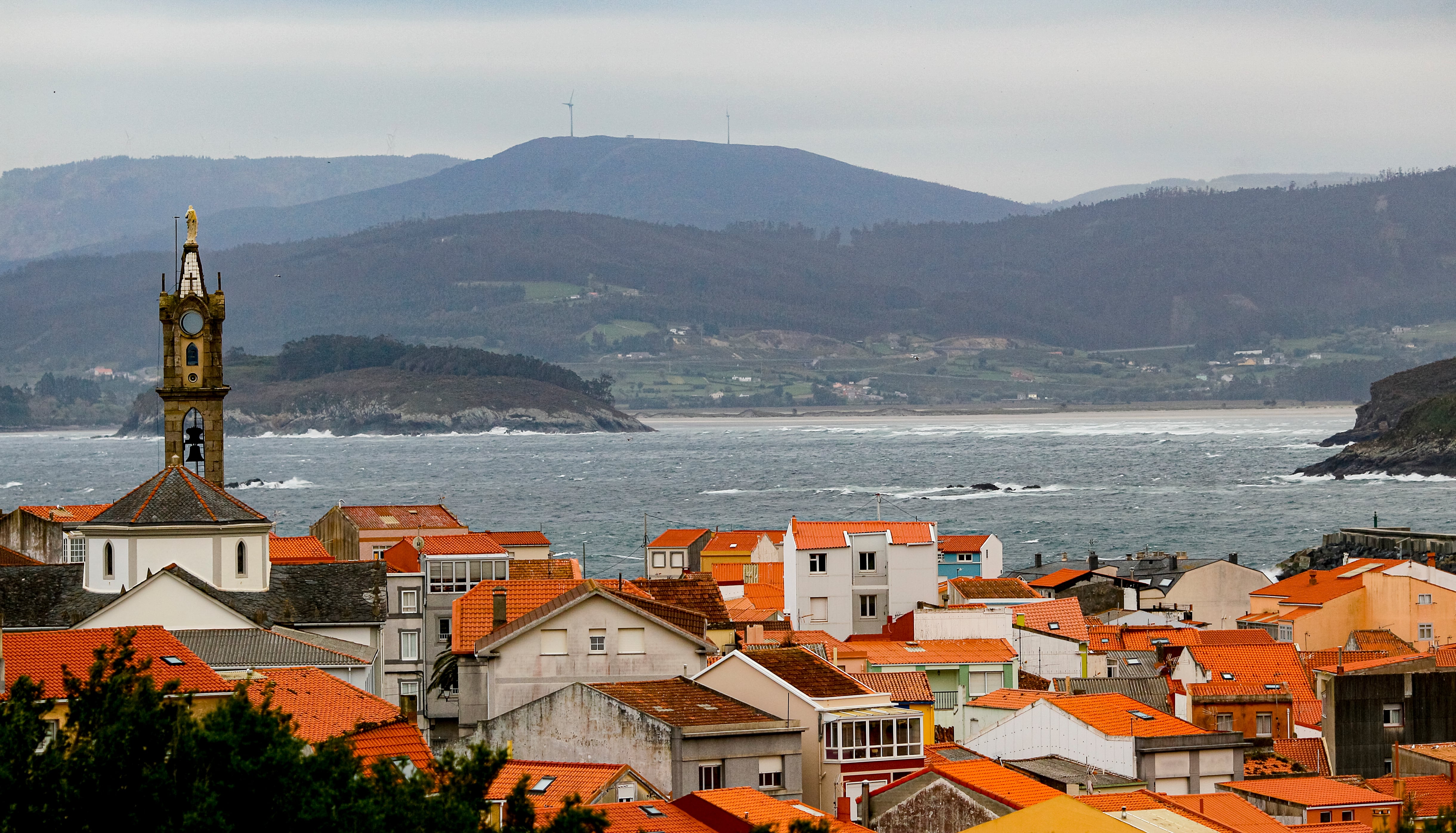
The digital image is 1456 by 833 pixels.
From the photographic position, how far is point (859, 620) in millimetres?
42125

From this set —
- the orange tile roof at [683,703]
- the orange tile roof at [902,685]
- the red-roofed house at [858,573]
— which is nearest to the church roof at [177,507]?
the red-roofed house at [858,573]

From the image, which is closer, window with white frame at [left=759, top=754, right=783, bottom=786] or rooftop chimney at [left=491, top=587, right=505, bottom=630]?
window with white frame at [left=759, top=754, right=783, bottom=786]

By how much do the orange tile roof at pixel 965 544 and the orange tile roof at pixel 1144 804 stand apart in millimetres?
37136

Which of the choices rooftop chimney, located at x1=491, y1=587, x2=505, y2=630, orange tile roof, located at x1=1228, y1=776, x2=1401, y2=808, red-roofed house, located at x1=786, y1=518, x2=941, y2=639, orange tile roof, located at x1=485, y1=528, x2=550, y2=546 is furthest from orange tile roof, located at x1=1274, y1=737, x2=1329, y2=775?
orange tile roof, located at x1=485, y1=528, x2=550, y2=546

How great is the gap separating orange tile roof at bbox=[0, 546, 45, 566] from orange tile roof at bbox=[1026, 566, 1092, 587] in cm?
2517

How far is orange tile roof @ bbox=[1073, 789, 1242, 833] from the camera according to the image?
73.0ft

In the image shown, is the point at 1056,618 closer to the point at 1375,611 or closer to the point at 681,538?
the point at 1375,611

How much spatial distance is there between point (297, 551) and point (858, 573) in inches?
492

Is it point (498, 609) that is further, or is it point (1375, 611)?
point (1375, 611)

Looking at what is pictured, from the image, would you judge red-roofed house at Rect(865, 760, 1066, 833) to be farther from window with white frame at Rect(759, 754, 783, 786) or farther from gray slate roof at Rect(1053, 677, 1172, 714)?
gray slate roof at Rect(1053, 677, 1172, 714)

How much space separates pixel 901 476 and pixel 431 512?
130 meters

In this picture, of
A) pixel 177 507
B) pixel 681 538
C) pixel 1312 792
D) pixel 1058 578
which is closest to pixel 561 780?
pixel 1312 792

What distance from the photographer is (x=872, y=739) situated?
24906 millimetres

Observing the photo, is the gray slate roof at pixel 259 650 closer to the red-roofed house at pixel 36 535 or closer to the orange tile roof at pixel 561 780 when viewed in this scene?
the orange tile roof at pixel 561 780
